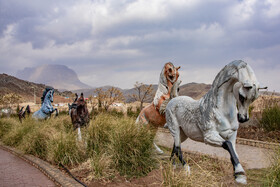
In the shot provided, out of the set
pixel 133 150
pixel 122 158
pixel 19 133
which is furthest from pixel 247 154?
pixel 19 133

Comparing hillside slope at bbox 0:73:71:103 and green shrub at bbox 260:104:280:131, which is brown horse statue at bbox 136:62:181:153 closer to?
green shrub at bbox 260:104:280:131

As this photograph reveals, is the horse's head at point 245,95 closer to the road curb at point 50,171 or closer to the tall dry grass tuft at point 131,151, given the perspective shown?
the tall dry grass tuft at point 131,151

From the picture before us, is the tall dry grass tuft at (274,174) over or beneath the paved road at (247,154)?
over

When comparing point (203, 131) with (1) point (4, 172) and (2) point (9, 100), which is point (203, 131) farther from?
(2) point (9, 100)

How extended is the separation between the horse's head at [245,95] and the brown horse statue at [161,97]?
2403 millimetres

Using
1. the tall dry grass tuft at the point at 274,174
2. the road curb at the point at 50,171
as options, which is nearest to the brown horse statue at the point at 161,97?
the road curb at the point at 50,171

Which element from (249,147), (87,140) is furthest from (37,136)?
(249,147)

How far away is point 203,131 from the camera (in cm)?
381

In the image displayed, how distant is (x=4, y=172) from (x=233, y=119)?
5.22 metres

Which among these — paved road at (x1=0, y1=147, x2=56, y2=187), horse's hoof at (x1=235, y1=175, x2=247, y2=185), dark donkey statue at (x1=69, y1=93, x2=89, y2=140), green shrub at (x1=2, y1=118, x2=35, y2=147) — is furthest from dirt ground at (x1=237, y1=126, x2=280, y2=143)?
green shrub at (x1=2, y1=118, x2=35, y2=147)

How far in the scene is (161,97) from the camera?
5.75 meters

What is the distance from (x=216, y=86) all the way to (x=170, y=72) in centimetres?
232

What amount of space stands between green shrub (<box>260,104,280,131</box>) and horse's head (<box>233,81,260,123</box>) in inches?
298

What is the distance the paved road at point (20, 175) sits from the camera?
5.01 meters
